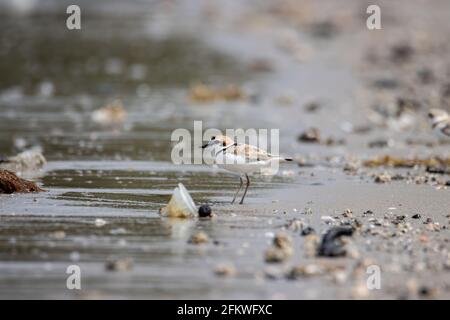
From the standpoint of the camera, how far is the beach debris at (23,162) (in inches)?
412

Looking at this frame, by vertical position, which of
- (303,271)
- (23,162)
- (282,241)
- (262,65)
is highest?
(262,65)

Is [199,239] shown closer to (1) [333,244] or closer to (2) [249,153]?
(1) [333,244]

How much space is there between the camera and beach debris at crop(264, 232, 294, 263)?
255 inches

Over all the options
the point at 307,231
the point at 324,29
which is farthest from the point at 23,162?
the point at 324,29

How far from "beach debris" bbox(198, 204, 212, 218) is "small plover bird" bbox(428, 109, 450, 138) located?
454cm

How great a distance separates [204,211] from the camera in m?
7.95

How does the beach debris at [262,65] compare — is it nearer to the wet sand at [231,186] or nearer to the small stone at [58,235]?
the wet sand at [231,186]

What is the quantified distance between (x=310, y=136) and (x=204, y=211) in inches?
207

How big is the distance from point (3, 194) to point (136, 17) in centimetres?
2569

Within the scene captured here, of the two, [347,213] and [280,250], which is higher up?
[347,213]

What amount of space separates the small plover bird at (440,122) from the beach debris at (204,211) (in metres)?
4.54

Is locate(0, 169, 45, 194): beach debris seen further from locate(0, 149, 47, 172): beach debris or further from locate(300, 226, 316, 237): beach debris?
locate(300, 226, 316, 237): beach debris

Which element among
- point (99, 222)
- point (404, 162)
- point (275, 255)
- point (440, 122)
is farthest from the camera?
point (440, 122)

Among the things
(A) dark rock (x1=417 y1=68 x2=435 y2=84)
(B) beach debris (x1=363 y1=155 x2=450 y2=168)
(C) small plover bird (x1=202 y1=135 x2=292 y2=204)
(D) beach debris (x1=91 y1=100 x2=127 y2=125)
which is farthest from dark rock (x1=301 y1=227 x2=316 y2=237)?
(A) dark rock (x1=417 y1=68 x2=435 y2=84)
